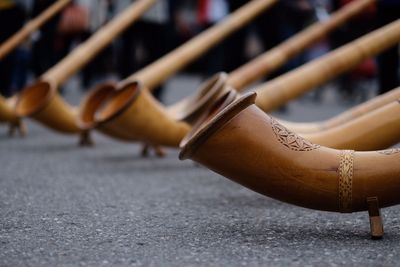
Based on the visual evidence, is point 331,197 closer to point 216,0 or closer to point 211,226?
point 211,226

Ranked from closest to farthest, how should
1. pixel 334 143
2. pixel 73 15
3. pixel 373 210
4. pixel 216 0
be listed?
pixel 373 210
pixel 334 143
pixel 216 0
pixel 73 15

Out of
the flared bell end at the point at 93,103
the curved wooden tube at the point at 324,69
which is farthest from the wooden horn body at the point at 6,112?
the curved wooden tube at the point at 324,69

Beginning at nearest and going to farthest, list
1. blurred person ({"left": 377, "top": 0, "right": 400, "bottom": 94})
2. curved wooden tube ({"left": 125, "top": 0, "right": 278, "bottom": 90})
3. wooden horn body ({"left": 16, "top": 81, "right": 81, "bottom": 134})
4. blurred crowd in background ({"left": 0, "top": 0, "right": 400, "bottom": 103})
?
curved wooden tube ({"left": 125, "top": 0, "right": 278, "bottom": 90}) → wooden horn body ({"left": 16, "top": 81, "right": 81, "bottom": 134}) → blurred person ({"left": 377, "top": 0, "right": 400, "bottom": 94}) → blurred crowd in background ({"left": 0, "top": 0, "right": 400, "bottom": 103})

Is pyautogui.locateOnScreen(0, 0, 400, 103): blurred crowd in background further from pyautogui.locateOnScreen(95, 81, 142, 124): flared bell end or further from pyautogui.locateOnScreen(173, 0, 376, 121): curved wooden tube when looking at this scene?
pyautogui.locateOnScreen(95, 81, 142, 124): flared bell end

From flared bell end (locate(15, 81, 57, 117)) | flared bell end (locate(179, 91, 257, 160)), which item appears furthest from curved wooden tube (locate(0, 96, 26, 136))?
flared bell end (locate(179, 91, 257, 160))

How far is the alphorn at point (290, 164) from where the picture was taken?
1717 mm

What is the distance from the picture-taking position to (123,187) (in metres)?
2.68

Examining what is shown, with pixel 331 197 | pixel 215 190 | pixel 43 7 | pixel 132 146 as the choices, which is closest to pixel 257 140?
pixel 331 197

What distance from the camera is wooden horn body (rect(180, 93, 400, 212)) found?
172 centimetres

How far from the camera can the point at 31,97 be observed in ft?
13.1

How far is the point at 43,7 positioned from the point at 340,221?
11.8 feet

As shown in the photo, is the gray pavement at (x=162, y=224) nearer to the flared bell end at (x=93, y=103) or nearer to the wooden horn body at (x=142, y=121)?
the wooden horn body at (x=142, y=121)

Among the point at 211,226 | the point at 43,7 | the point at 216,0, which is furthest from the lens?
the point at 216,0

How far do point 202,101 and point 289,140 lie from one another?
44.7 inches
